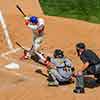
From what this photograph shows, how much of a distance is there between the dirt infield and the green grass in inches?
22.6

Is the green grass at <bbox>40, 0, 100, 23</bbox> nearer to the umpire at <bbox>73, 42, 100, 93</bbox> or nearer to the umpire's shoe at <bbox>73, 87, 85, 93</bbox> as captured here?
the umpire at <bbox>73, 42, 100, 93</bbox>

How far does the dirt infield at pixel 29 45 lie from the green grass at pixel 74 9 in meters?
0.58

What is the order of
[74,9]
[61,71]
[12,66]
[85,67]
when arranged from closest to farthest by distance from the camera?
[85,67]
[61,71]
[12,66]
[74,9]

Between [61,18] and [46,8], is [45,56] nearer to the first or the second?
[61,18]

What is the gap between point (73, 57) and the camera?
50.4 feet

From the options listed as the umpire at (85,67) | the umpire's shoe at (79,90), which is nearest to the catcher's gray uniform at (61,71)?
the umpire at (85,67)

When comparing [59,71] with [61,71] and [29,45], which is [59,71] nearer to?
[61,71]

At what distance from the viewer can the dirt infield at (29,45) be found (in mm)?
11930

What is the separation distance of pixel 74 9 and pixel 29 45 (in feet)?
12.8

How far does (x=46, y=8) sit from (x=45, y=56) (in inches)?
179

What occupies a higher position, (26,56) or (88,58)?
(88,58)

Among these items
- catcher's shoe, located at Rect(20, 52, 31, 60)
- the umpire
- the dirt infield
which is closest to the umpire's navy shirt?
the umpire

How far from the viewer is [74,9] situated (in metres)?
19.6

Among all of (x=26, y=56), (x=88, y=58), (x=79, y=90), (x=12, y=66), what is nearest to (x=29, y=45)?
(x=26, y=56)
